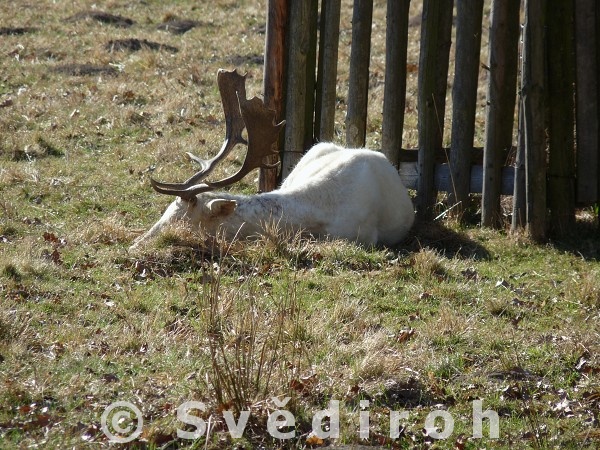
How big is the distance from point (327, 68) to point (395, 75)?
810 mm

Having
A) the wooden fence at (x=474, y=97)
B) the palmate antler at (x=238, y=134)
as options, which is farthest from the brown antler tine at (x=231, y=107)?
the wooden fence at (x=474, y=97)

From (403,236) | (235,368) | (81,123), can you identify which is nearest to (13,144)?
(81,123)

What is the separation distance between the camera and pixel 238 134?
910 centimetres

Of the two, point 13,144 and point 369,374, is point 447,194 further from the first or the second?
point 13,144

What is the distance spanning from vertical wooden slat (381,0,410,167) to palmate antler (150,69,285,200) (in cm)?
165

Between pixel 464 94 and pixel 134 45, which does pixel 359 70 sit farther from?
pixel 134 45

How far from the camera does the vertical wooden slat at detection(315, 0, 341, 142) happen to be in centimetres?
1009

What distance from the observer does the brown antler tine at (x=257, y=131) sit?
343 inches

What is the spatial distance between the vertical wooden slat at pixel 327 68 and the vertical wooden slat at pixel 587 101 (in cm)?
264

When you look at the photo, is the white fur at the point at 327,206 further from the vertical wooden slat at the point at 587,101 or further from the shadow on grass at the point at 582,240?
the vertical wooden slat at the point at 587,101

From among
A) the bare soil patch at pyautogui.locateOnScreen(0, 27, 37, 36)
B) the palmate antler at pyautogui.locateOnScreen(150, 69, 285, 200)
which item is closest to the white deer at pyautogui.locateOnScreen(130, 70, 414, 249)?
the palmate antler at pyautogui.locateOnScreen(150, 69, 285, 200)

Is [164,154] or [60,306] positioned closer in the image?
[60,306]

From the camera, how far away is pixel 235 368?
5168 mm

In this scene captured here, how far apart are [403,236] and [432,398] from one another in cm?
400
